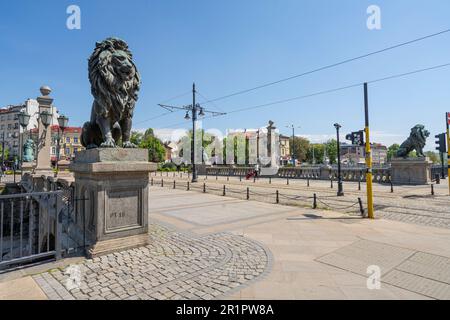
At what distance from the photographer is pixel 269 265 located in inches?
178

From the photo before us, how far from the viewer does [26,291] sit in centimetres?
357

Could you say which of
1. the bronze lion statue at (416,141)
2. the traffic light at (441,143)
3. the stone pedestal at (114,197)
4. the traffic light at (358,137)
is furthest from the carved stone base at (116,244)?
the bronze lion statue at (416,141)

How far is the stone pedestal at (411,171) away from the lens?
18.5m

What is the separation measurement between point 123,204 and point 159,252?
1290mm

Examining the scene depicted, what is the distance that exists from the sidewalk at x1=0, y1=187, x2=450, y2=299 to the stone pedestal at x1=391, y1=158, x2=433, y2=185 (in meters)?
14.2

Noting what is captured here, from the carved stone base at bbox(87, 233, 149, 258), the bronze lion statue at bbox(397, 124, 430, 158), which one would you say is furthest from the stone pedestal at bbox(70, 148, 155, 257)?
the bronze lion statue at bbox(397, 124, 430, 158)

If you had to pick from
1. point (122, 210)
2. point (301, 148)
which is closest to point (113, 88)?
point (122, 210)

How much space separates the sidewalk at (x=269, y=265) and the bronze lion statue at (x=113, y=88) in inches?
103

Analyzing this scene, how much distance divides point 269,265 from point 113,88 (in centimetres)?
483

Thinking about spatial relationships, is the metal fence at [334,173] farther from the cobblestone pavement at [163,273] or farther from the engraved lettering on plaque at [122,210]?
the engraved lettering on plaque at [122,210]

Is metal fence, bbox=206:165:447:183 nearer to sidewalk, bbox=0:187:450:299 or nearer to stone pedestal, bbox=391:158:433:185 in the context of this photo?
stone pedestal, bbox=391:158:433:185

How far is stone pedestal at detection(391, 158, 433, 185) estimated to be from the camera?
18.5 meters
